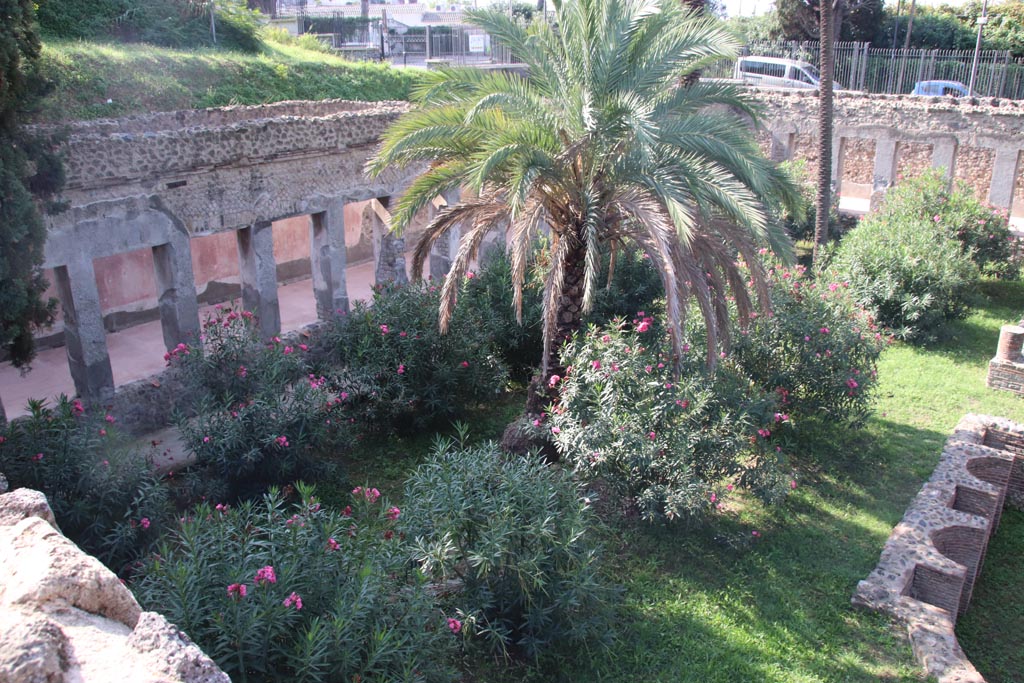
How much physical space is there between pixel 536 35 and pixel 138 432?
606 centimetres

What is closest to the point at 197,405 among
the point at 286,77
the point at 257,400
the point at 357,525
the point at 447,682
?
the point at 257,400

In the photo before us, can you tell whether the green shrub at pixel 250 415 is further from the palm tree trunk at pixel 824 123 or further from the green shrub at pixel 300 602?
the palm tree trunk at pixel 824 123

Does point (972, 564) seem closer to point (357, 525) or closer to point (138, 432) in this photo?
point (357, 525)

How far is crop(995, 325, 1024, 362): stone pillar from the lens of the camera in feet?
37.7

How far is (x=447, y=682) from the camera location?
5004mm

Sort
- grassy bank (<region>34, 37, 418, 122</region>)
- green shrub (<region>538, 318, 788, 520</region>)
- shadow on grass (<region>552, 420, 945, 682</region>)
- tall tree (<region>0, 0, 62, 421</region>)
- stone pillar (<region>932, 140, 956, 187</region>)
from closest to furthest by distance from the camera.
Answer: shadow on grass (<region>552, 420, 945, 682</region>), tall tree (<region>0, 0, 62, 421</region>), green shrub (<region>538, 318, 788, 520</region>), grassy bank (<region>34, 37, 418, 122</region>), stone pillar (<region>932, 140, 956, 187</region>)

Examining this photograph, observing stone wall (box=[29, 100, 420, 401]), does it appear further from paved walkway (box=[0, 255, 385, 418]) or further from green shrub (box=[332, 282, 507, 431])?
green shrub (box=[332, 282, 507, 431])

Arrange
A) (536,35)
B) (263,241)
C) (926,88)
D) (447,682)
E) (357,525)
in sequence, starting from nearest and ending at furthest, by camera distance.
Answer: (447,682)
(357,525)
(536,35)
(263,241)
(926,88)

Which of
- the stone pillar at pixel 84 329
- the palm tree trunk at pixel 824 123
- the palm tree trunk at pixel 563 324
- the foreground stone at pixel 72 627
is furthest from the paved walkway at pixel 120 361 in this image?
the palm tree trunk at pixel 824 123

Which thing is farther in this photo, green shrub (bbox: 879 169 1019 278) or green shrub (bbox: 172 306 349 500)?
green shrub (bbox: 879 169 1019 278)

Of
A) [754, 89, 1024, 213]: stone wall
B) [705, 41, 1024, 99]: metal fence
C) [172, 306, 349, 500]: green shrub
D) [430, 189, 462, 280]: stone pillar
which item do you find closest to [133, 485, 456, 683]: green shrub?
[172, 306, 349, 500]: green shrub

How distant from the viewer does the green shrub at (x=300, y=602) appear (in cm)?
436

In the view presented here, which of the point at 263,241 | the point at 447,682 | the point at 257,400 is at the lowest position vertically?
the point at 447,682

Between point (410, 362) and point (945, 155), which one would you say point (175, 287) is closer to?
point (410, 362)
